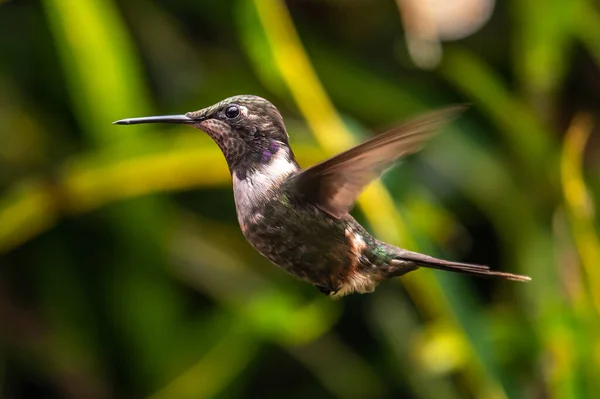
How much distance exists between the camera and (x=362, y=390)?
A: 1300 millimetres

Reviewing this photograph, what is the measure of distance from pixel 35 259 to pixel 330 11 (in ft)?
2.33

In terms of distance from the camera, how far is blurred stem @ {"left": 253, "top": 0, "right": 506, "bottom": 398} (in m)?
0.54

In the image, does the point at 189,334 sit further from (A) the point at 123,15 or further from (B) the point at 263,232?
(B) the point at 263,232

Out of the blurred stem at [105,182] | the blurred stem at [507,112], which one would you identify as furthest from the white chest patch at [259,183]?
the blurred stem at [507,112]

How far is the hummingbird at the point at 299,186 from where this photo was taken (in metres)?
0.29

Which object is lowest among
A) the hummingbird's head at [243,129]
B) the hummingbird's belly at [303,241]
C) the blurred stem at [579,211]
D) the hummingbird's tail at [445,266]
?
the blurred stem at [579,211]

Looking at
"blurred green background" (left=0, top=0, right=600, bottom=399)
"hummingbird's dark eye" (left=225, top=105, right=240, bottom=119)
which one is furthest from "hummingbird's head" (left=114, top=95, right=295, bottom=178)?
"blurred green background" (left=0, top=0, right=600, bottom=399)

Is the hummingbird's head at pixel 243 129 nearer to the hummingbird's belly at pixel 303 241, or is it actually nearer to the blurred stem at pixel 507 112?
the hummingbird's belly at pixel 303 241

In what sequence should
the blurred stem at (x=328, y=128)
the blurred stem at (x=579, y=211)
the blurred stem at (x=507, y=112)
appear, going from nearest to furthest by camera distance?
the blurred stem at (x=328, y=128) < the blurred stem at (x=579, y=211) < the blurred stem at (x=507, y=112)

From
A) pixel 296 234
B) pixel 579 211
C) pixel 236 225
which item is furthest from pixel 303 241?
pixel 236 225

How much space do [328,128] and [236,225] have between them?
0.66 meters

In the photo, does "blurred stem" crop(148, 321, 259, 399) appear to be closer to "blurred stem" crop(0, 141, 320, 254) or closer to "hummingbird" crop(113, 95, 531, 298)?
"blurred stem" crop(0, 141, 320, 254)

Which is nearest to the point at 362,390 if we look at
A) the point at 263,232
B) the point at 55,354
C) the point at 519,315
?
the point at 519,315

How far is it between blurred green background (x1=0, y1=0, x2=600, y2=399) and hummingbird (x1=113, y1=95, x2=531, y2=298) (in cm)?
32
